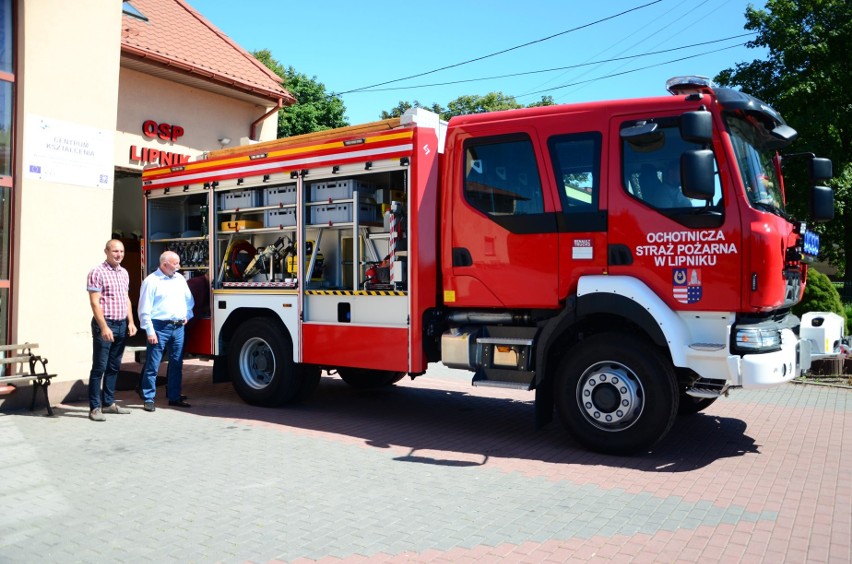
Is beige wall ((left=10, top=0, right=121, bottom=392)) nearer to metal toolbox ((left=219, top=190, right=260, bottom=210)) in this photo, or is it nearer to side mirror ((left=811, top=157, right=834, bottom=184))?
metal toolbox ((left=219, top=190, right=260, bottom=210))

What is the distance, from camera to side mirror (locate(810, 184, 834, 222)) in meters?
6.67

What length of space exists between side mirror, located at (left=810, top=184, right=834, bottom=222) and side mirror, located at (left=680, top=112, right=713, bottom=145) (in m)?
1.81

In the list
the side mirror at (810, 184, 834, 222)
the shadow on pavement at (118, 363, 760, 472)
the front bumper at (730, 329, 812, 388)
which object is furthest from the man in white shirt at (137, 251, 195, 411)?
the side mirror at (810, 184, 834, 222)

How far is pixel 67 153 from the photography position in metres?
8.56

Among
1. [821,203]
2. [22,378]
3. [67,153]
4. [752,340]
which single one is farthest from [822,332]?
[67,153]

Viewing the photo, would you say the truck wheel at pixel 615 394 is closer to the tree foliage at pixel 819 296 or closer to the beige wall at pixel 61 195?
the beige wall at pixel 61 195

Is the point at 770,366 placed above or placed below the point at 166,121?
→ below

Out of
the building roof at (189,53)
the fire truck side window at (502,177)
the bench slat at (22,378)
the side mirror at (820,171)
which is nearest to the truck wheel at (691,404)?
the side mirror at (820,171)

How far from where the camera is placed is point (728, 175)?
586 cm

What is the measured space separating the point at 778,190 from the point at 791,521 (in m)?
3.32

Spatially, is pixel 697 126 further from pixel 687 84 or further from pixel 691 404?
pixel 691 404

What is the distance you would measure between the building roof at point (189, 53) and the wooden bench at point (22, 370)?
227 inches

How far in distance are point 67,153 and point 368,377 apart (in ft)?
15.3

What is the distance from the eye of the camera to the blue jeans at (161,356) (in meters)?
8.47
